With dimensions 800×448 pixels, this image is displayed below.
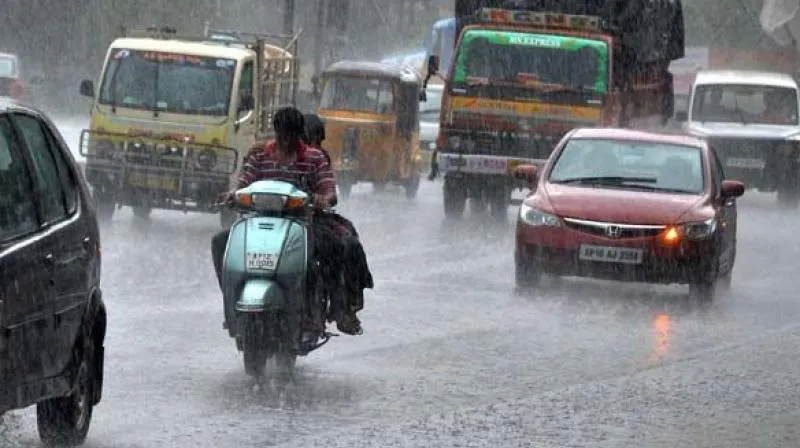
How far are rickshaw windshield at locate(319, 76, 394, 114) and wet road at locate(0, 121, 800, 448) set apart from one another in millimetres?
10697

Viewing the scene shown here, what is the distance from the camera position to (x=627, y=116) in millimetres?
27531

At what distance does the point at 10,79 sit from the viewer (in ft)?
134

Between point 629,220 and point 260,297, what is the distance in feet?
20.5

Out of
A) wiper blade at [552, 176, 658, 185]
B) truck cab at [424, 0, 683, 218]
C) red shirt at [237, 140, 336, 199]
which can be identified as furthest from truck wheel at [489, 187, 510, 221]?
red shirt at [237, 140, 336, 199]

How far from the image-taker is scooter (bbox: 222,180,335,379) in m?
11.1

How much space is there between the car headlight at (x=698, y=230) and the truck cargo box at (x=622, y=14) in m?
10.5

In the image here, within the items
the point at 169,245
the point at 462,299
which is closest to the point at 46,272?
the point at 462,299

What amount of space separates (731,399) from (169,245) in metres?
10.4

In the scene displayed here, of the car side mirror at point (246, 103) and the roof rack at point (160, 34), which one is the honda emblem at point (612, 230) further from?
the roof rack at point (160, 34)

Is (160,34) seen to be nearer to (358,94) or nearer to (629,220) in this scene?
Result: (358,94)

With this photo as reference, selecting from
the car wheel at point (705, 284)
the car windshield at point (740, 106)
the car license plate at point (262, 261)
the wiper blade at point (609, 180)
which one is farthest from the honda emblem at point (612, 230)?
the car windshield at point (740, 106)

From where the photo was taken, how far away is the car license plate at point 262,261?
1123 centimetres

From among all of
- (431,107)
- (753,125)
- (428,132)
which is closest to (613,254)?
(753,125)

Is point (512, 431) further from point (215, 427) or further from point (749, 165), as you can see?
point (749, 165)
